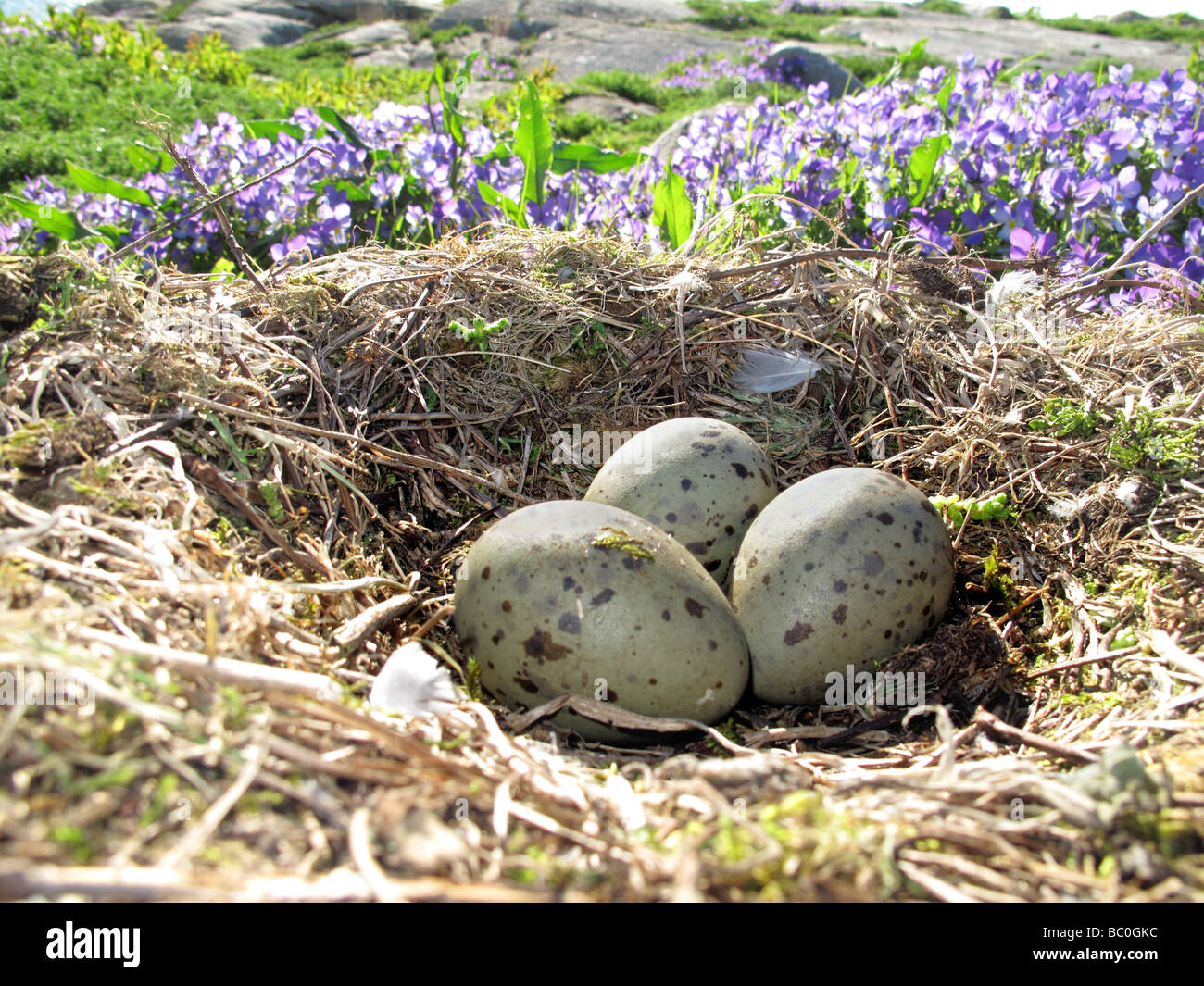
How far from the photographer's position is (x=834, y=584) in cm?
225

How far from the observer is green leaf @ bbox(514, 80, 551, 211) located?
393 centimetres

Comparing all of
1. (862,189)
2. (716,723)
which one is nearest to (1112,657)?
(716,723)

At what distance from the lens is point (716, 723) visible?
232 centimetres

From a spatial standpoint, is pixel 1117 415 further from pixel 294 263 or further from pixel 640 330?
pixel 294 263

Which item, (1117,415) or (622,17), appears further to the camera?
(622,17)

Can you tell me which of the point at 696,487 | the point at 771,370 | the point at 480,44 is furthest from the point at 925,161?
the point at 480,44

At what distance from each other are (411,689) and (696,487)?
40.5 inches

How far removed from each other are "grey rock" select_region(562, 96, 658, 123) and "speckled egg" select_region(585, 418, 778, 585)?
9783mm

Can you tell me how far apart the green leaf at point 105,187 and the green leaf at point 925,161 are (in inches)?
138

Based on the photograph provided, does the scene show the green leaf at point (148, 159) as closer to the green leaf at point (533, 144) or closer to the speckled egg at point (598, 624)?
the green leaf at point (533, 144)

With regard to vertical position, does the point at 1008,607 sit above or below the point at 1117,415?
below

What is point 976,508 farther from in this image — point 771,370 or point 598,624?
point 598,624

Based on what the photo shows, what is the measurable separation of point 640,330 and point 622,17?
17574mm

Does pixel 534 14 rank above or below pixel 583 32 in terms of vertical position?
above
